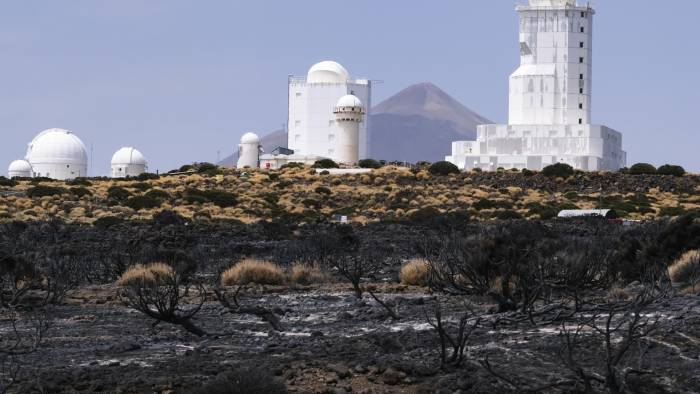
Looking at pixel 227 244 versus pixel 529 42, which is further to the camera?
pixel 529 42

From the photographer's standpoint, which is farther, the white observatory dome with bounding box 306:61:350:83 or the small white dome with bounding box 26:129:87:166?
the white observatory dome with bounding box 306:61:350:83

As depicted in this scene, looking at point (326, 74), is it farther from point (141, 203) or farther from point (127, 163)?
point (141, 203)

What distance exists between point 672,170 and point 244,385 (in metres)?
57.6

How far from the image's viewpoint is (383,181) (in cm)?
5962

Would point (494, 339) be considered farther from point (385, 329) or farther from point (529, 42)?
point (529, 42)

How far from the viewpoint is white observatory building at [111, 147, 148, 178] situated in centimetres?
8981

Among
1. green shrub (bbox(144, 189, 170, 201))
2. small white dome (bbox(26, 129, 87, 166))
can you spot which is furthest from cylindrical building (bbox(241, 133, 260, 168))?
green shrub (bbox(144, 189, 170, 201))

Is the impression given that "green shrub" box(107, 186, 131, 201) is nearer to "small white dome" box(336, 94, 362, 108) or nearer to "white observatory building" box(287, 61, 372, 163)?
"small white dome" box(336, 94, 362, 108)

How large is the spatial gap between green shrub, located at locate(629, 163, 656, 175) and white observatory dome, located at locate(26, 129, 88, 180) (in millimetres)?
42398

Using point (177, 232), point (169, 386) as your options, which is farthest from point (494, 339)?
point (177, 232)

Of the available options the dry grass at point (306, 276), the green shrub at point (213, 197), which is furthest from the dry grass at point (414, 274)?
the green shrub at point (213, 197)

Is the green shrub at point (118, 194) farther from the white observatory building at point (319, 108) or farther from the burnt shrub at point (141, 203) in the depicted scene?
the white observatory building at point (319, 108)

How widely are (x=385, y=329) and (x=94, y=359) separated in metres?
3.00

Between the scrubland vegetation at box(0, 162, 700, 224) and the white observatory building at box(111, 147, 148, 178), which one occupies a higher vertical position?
the white observatory building at box(111, 147, 148, 178)
